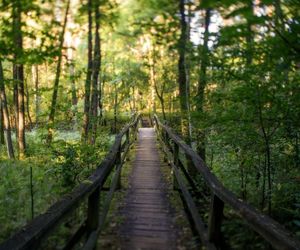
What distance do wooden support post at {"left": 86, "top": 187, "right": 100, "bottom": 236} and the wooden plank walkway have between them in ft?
2.57

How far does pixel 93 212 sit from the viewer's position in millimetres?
4367

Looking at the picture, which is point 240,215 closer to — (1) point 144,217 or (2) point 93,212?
(2) point 93,212

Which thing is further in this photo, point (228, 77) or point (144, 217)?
point (144, 217)

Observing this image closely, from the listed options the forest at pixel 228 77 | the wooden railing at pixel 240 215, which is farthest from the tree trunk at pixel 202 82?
the wooden railing at pixel 240 215

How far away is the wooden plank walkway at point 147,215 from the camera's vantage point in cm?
511

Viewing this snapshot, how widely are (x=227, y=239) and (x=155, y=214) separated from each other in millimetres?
1637

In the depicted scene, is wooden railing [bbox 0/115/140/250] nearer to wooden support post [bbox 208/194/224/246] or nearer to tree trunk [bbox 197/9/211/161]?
wooden support post [bbox 208/194/224/246]

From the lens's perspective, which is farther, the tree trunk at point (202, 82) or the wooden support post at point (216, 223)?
the tree trunk at point (202, 82)

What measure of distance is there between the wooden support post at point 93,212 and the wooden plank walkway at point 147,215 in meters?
0.78

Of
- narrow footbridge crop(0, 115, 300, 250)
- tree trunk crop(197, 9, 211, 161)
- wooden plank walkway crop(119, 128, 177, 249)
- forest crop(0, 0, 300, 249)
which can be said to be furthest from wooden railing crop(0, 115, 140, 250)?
tree trunk crop(197, 9, 211, 161)

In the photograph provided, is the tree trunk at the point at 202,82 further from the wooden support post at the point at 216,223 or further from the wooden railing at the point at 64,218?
the wooden railing at the point at 64,218

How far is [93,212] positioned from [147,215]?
2151 mm

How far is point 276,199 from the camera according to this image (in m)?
6.31

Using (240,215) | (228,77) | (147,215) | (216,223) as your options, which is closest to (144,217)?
(147,215)
